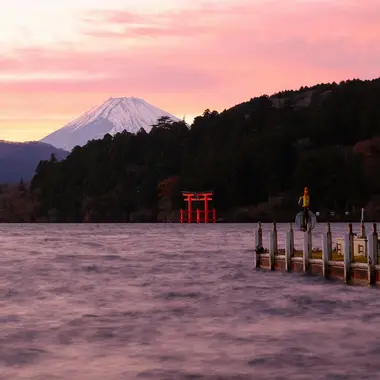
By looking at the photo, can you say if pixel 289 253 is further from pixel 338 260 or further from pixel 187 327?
pixel 187 327

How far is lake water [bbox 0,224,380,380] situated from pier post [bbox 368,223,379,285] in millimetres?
713

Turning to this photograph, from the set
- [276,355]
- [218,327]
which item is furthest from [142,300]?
[276,355]

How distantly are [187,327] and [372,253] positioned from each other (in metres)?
12.4

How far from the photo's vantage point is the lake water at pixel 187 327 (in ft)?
86.0

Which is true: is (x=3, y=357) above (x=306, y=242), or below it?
below

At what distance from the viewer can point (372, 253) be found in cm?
4288

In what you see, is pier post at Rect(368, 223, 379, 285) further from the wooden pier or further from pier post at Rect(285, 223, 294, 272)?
pier post at Rect(285, 223, 294, 272)

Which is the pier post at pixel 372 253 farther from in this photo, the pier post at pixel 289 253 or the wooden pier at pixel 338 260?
the pier post at pixel 289 253

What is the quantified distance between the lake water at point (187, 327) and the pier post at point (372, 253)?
713mm

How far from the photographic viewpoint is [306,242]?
50125 mm

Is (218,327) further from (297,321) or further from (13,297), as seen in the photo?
(13,297)

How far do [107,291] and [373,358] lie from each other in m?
23.5

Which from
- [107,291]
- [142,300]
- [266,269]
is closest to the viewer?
[142,300]

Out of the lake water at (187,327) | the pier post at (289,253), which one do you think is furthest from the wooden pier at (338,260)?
the lake water at (187,327)
